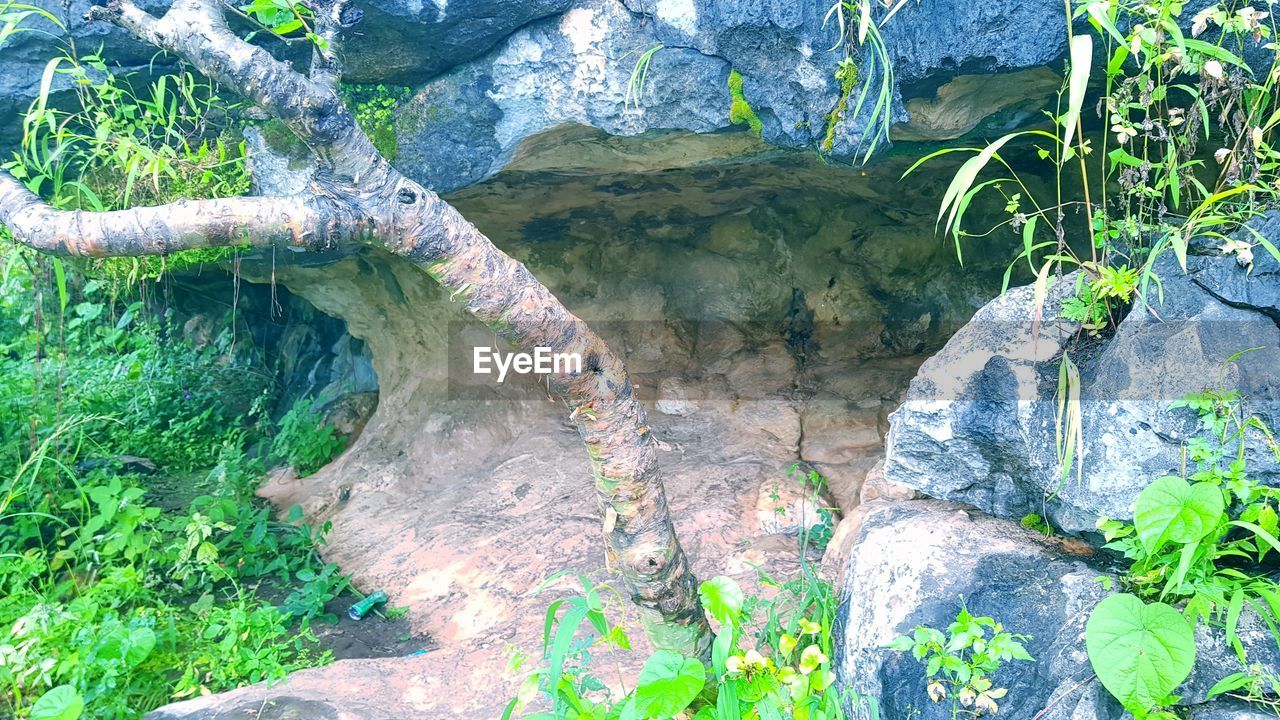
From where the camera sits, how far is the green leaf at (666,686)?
1.96 meters

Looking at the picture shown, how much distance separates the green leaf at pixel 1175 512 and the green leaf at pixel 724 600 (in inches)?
37.0

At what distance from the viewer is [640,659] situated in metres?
2.97

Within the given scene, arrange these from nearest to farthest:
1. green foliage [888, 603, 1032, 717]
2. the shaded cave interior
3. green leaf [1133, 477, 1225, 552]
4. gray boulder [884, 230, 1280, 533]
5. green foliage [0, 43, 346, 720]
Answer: green leaf [1133, 477, 1225, 552]
green foliage [888, 603, 1032, 717]
gray boulder [884, 230, 1280, 533]
green foliage [0, 43, 346, 720]
the shaded cave interior

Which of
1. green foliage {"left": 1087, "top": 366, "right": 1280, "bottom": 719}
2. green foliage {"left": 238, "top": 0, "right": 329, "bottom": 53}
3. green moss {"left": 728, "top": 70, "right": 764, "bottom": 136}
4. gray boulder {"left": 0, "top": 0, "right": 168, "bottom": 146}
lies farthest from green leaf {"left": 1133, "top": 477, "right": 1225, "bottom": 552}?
gray boulder {"left": 0, "top": 0, "right": 168, "bottom": 146}

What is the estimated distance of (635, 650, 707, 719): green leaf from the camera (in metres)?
1.96

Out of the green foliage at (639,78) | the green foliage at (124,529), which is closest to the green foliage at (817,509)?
the green foliage at (639,78)

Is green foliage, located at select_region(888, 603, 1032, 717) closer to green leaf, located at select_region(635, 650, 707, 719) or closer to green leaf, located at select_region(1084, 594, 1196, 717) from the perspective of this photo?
green leaf, located at select_region(1084, 594, 1196, 717)

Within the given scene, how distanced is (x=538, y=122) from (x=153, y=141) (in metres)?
1.59

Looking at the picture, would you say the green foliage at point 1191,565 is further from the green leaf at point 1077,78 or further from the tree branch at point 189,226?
the tree branch at point 189,226

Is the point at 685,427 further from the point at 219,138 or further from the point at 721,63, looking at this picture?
the point at 219,138

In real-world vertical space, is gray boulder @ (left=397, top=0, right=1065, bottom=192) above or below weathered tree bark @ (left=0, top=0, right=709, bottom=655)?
above

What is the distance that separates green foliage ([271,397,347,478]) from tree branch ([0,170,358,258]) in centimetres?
345

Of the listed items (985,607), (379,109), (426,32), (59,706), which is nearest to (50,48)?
(379,109)

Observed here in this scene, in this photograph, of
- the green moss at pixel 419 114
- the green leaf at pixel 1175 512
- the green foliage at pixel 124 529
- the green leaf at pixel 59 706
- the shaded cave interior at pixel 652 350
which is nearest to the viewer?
the green leaf at pixel 1175 512
